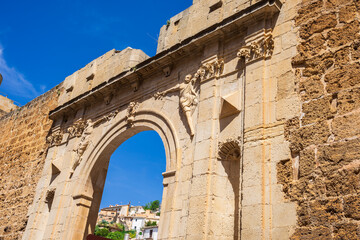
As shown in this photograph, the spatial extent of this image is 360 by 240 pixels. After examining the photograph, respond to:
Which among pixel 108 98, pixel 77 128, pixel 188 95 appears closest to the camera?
pixel 188 95

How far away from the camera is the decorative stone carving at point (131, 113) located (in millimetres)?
8102

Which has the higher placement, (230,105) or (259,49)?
(259,49)

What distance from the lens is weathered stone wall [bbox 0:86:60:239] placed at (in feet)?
32.9

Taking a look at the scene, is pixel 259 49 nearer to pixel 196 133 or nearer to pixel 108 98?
pixel 196 133

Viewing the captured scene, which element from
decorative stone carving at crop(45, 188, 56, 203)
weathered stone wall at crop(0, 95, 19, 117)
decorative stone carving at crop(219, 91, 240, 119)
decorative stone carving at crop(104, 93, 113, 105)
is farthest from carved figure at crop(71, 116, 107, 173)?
weathered stone wall at crop(0, 95, 19, 117)

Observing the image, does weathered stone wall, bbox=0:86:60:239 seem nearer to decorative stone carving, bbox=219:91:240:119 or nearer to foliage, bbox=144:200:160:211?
decorative stone carving, bbox=219:91:240:119

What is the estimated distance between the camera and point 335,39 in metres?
5.35

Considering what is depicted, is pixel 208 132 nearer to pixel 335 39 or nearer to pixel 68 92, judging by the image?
pixel 335 39

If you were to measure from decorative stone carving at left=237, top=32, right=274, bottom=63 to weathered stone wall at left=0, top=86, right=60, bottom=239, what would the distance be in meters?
6.26

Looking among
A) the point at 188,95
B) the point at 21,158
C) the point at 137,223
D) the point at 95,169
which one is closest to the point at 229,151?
the point at 188,95

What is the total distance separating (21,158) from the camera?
36.9 ft

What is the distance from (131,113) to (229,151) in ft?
8.99

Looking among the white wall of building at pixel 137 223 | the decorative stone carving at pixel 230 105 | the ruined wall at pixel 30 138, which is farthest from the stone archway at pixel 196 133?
the white wall of building at pixel 137 223

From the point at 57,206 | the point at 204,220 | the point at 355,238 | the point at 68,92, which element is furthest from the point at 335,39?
the point at 68,92
